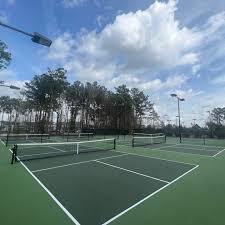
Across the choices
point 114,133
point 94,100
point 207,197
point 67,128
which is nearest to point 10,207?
point 207,197

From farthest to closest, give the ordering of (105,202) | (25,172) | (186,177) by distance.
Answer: (25,172)
(186,177)
(105,202)

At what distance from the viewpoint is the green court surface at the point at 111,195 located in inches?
195

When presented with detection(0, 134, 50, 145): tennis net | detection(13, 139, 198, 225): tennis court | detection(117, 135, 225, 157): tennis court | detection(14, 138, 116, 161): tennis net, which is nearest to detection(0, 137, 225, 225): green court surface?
detection(13, 139, 198, 225): tennis court

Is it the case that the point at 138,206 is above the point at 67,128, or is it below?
below

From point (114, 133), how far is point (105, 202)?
4408cm

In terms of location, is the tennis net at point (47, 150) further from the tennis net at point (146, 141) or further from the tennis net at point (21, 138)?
the tennis net at point (21, 138)

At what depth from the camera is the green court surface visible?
4.95m

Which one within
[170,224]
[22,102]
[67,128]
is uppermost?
[22,102]

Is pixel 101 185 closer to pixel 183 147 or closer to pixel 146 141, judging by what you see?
pixel 183 147

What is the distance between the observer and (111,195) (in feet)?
21.2

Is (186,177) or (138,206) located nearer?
(138,206)

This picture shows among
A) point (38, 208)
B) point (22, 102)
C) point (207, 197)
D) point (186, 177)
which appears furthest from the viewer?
point (22, 102)

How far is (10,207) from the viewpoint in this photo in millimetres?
5473

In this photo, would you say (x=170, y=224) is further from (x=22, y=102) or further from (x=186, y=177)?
(x=22, y=102)
